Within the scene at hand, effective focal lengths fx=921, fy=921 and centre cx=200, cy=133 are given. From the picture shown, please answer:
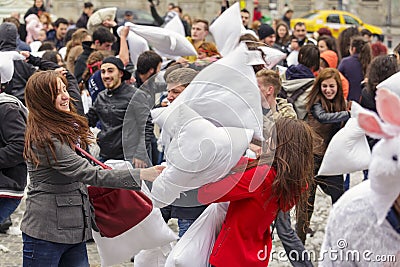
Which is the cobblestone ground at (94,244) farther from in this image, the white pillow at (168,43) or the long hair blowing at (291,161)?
the long hair blowing at (291,161)

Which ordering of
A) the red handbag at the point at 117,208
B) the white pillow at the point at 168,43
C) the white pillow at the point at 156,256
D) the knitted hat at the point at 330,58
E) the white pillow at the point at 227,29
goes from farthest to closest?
the knitted hat at the point at 330,58, the white pillow at the point at 168,43, the white pillow at the point at 227,29, the white pillow at the point at 156,256, the red handbag at the point at 117,208

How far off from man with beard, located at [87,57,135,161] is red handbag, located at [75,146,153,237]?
192 cm

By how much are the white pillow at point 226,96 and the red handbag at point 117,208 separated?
88cm

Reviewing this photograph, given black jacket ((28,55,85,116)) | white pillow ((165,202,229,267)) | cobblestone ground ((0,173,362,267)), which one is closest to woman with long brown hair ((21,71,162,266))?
white pillow ((165,202,229,267))

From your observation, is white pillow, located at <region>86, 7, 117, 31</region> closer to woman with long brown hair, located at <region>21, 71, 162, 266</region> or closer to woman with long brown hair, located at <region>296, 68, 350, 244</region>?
woman with long brown hair, located at <region>296, 68, 350, 244</region>

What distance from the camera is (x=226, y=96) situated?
4.21 m

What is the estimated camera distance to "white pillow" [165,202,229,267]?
4.48 meters

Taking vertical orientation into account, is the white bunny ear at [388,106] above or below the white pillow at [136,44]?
above

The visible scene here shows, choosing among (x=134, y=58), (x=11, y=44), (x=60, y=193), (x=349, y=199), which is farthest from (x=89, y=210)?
(x=134, y=58)

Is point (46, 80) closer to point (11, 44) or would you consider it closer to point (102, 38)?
point (11, 44)

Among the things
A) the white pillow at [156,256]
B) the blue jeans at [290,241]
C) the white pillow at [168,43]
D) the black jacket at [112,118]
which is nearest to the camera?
the white pillow at [156,256]

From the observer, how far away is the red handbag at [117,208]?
16.3 ft

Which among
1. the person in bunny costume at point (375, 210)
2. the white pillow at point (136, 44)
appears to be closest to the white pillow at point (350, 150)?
the person in bunny costume at point (375, 210)

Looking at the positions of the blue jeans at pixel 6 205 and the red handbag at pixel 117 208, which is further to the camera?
the blue jeans at pixel 6 205
